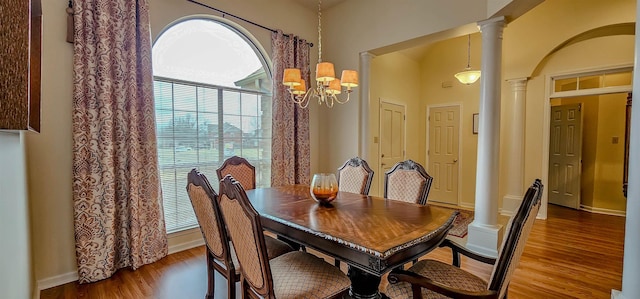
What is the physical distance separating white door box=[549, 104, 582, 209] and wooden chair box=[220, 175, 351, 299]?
5488 millimetres

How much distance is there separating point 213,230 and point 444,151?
501cm

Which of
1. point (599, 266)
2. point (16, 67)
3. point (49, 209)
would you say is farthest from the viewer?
point (599, 266)

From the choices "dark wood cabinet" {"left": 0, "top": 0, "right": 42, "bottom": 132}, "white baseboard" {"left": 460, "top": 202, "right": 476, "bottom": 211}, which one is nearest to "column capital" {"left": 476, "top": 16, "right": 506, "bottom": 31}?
"white baseboard" {"left": 460, "top": 202, "right": 476, "bottom": 211}

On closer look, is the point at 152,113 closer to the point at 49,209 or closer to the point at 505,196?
the point at 49,209

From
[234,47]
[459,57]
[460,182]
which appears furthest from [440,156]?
[234,47]

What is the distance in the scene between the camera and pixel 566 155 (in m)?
5.18

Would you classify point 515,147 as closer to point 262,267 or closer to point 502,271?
point 502,271

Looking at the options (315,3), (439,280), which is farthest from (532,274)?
(315,3)

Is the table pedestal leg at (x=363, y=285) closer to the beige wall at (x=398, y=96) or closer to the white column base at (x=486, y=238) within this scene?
the white column base at (x=486, y=238)

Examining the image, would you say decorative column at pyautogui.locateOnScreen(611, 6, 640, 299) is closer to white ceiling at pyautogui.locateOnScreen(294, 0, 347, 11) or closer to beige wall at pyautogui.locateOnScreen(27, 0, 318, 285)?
white ceiling at pyautogui.locateOnScreen(294, 0, 347, 11)

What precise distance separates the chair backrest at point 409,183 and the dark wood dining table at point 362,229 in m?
0.38

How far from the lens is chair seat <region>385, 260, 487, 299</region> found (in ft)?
5.14

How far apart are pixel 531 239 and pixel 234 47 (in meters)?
4.49

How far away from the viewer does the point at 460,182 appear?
5484 mm
